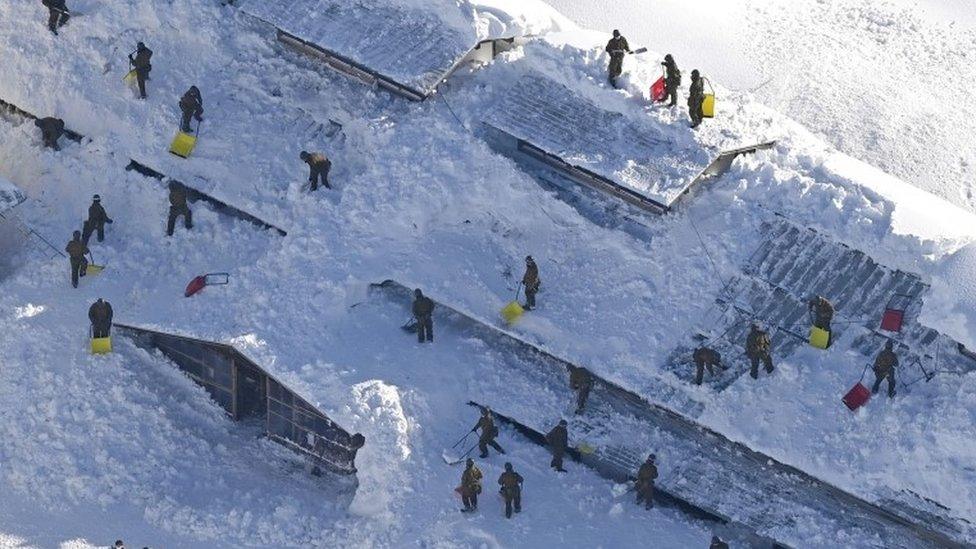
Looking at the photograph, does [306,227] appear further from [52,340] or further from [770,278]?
[770,278]

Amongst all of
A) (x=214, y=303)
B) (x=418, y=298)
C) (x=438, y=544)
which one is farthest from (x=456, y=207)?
(x=438, y=544)

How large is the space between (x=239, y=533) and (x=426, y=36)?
35.4 ft

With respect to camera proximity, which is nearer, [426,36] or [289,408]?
[289,408]

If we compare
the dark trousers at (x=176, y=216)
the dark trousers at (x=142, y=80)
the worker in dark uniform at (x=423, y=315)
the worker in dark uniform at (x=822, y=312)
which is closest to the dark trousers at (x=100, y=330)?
the dark trousers at (x=176, y=216)

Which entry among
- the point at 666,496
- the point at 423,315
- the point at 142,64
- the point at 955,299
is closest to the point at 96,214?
the point at 142,64

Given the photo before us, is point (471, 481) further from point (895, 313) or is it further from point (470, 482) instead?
point (895, 313)

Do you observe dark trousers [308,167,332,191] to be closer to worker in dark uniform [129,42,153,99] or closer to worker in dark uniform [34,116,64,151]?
worker in dark uniform [129,42,153,99]

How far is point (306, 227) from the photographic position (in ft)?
121

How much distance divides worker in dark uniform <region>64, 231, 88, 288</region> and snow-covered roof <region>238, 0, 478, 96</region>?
20.1 ft

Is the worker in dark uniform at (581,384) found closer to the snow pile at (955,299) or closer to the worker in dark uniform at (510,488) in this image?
the worker in dark uniform at (510,488)

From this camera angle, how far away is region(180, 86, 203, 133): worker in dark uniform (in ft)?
127

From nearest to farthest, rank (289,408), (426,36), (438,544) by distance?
(438,544), (289,408), (426,36)

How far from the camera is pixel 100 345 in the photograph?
1414 inches

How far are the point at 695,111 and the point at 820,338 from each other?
5271mm
